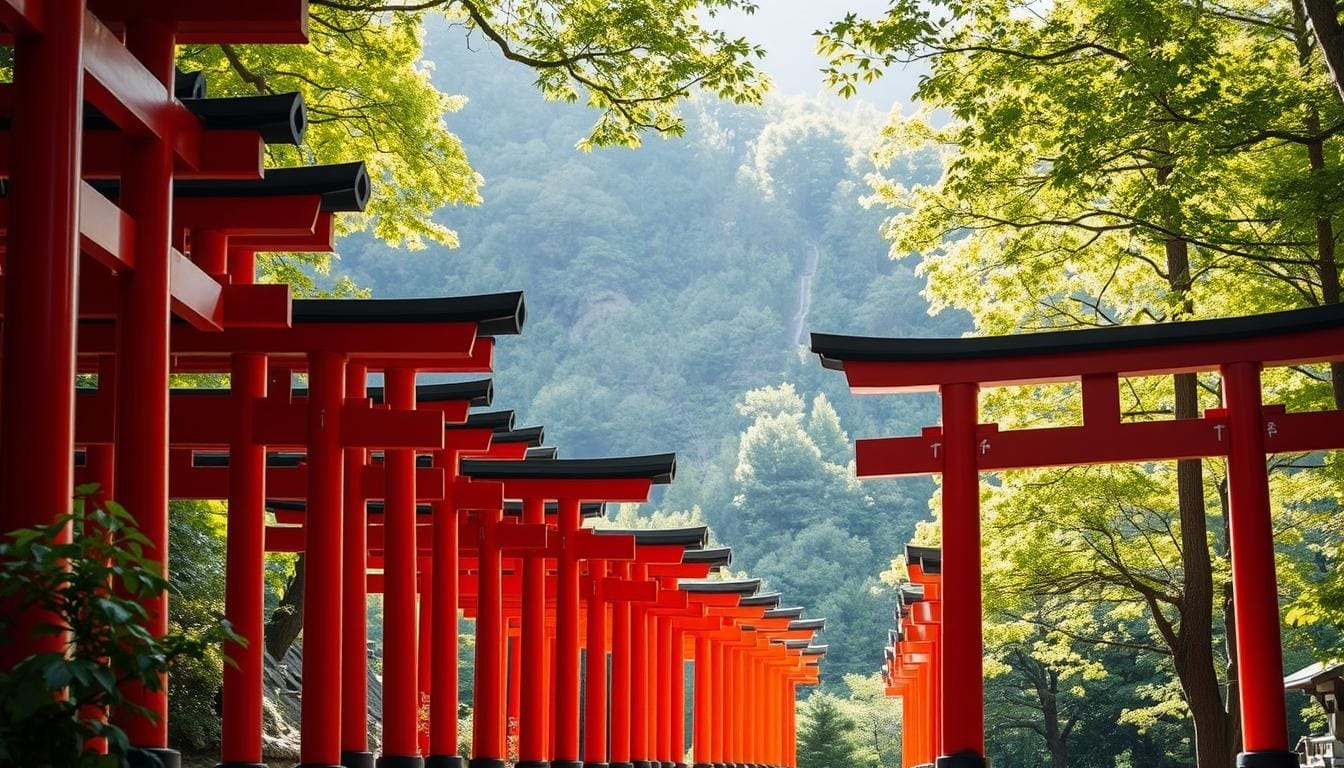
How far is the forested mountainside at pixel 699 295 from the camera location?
92375 mm

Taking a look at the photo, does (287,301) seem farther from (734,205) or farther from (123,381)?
(734,205)

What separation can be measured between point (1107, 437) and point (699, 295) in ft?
317

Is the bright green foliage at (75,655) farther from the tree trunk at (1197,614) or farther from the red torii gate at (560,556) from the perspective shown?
the tree trunk at (1197,614)

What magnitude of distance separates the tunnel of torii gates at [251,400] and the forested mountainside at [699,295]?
66.8 m

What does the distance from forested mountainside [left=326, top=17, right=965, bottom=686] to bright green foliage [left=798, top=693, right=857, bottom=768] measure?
132ft

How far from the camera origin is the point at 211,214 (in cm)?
1083

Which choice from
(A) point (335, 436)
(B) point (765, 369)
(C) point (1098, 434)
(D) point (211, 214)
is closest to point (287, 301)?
(D) point (211, 214)

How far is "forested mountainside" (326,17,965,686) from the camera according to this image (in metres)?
92.4

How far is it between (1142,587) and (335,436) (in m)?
11.7

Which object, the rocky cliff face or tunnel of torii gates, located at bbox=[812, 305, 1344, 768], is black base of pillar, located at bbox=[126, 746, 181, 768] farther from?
the rocky cliff face

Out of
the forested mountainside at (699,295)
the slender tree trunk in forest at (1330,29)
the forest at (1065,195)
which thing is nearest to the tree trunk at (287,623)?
the forest at (1065,195)

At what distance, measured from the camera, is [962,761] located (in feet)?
38.7

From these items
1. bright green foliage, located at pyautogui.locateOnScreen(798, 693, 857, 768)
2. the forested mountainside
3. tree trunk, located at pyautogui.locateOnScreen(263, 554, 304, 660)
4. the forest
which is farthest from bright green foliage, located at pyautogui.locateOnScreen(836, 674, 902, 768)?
tree trunk, located at pyautogui.locateOnScreen(263, 554, 304, 660)

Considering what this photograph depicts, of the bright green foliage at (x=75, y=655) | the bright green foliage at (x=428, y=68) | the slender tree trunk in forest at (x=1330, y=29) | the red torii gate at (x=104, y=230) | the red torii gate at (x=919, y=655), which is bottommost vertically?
the red torii gate at (x=919, y=655)
